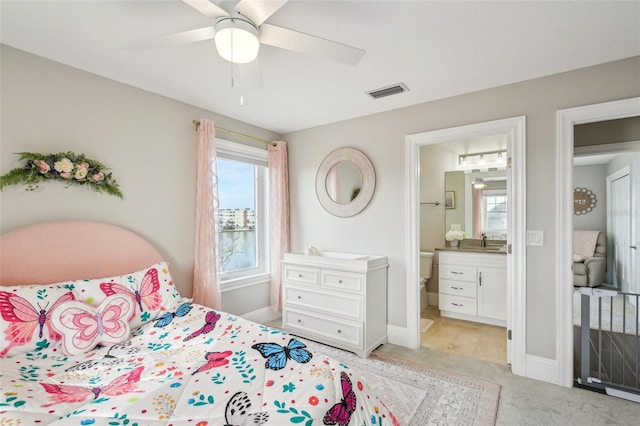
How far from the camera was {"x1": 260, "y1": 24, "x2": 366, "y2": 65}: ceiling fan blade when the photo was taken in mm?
1485

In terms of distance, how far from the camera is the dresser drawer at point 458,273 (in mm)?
3889

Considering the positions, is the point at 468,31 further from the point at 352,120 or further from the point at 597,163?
the point at 597,163

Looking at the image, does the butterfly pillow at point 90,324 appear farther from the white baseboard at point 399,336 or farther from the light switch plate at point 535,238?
the light switch plate at point 535,238

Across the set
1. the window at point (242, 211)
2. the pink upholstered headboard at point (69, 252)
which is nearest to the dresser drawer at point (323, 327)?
the window at point (242, 211)

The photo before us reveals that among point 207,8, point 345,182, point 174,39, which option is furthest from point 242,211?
point 207,8

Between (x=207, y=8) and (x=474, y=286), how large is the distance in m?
3.97

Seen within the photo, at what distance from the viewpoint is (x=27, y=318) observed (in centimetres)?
170

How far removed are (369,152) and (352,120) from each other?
45cm

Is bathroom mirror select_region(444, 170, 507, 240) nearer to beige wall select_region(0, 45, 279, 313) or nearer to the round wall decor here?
the round wall decor

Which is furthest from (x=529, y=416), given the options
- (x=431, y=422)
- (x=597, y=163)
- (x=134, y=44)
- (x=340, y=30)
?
(x=597, y=163)

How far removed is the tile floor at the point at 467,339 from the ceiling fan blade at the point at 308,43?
9.46 feet

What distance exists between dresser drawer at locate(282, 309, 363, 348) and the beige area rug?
201mm

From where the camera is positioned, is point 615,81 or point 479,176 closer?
point 615,81

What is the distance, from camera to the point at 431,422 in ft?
6.54
